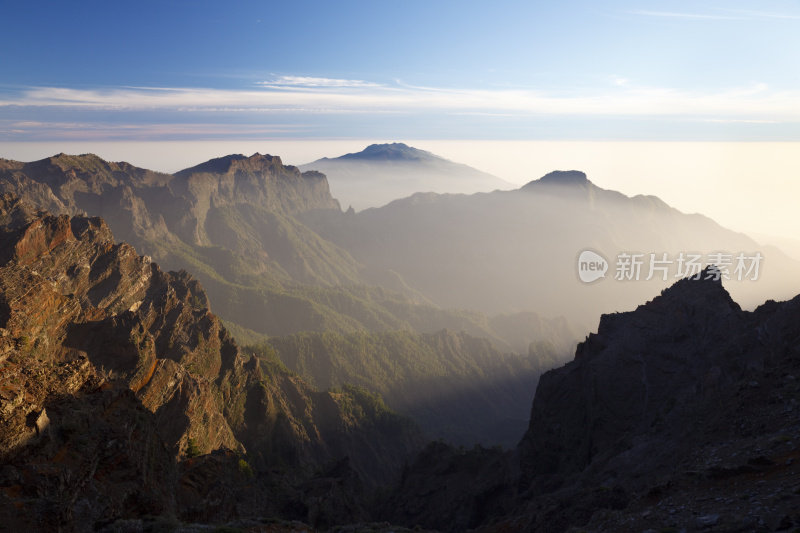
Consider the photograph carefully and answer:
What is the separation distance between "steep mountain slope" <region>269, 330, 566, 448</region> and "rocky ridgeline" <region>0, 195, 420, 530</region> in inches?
1092

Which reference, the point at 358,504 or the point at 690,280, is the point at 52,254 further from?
the point at 690,280

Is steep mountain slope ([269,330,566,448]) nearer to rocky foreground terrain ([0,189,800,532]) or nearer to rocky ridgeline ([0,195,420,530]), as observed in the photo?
rocky ridgeline ([0,195,420,530])

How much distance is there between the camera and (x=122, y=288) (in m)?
96.1

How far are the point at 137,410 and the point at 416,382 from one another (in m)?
157

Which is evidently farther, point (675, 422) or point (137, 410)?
point (675, 422)

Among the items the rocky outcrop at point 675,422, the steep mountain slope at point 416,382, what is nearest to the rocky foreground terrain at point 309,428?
the rocky outcrop at point 675,422

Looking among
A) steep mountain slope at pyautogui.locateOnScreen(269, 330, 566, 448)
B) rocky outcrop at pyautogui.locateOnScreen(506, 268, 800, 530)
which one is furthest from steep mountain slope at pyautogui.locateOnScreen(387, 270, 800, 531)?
steep mountain slope at pyautogui.locateOnScreen(269, 330, 566, 448)

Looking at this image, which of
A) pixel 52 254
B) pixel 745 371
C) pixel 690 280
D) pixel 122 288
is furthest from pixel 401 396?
pixel 745 371

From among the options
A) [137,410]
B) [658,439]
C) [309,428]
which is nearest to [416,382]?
[309,428]

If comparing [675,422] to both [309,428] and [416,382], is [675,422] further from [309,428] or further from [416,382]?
[416,382]

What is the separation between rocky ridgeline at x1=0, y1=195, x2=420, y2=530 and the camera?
25125 millimetres

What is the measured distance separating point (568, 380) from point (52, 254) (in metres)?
91.8

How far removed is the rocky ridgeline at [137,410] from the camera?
25125mm

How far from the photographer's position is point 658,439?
39156 mm
